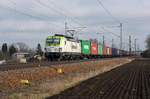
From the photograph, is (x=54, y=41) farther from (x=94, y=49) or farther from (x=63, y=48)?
(x=94, y=49)

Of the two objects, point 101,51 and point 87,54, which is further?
point 101,51

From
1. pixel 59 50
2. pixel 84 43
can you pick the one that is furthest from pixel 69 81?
pixel 84 43

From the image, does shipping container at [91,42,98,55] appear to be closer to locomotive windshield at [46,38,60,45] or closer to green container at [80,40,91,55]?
green container at [80,40,91,55]

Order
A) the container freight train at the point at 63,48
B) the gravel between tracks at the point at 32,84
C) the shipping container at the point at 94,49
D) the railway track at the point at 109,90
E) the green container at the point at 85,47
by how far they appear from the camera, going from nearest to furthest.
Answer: the gravel between tracks at the point at 32,84
the railway track at the point at 109,90
the container freight train at the point at 63,48
the green container at the point at 85,47
the shipping container at the point at 94,49

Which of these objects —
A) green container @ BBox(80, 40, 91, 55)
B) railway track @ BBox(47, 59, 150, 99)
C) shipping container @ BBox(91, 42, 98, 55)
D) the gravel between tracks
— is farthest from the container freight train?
railway track @ BBox(47, 59, 150, 99)

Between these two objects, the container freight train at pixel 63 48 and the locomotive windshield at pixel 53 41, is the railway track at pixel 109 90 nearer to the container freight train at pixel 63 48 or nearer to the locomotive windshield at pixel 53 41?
the container freight train at pixel 63 48

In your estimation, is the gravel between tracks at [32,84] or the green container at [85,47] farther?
the green container at [85,47]

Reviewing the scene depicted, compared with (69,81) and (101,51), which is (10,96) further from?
(101,51)

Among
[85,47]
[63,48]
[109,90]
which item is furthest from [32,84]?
[85,47]

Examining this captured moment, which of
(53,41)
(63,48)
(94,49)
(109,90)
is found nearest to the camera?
(109,90)

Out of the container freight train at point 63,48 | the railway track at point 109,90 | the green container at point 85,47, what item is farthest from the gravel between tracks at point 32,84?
the green container at point 85,47

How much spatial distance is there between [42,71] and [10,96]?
41.9ft

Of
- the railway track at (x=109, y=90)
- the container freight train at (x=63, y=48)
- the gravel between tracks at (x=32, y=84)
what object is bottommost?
the railway track at (x=109, y=90)

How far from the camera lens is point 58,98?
17438 millimetres
